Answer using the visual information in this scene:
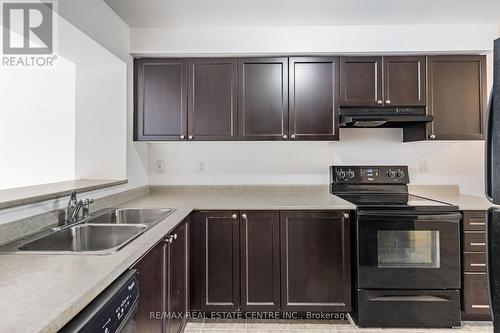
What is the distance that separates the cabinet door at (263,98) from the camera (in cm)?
244

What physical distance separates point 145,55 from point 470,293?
3.17 m

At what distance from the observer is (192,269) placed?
7.12 ft

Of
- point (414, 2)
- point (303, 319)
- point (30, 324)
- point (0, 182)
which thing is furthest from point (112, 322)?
point (414, 2)

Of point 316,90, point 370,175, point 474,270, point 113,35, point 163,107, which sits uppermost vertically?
point 113,35

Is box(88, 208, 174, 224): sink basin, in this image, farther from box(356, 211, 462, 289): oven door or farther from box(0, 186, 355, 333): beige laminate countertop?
box(356, 211, 462, 289): oven door

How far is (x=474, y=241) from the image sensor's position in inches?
82.4

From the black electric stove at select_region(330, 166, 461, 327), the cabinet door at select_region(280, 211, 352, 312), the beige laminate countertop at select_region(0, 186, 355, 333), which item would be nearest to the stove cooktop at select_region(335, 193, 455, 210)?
the black electric stove at select_region(330, 166, 461, 327)

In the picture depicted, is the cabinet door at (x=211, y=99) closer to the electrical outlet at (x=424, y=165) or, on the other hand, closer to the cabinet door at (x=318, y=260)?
the cabinet door at (x=318, y=260)

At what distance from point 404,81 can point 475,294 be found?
68.3 inches

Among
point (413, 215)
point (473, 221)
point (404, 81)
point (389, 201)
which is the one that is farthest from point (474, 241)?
point (404, 81)

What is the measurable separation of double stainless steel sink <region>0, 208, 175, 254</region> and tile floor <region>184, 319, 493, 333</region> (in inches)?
37.0

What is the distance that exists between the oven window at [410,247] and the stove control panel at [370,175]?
676 mm

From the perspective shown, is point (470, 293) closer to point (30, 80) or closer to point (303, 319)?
point (303, 319)

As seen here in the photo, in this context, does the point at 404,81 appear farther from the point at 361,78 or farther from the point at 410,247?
the point at 410,247
